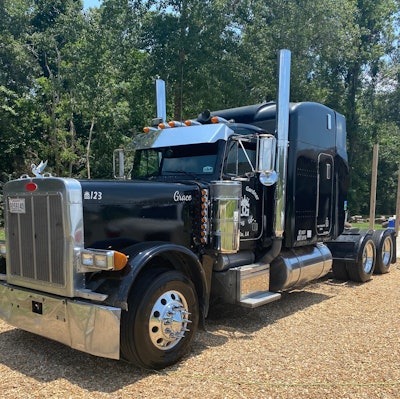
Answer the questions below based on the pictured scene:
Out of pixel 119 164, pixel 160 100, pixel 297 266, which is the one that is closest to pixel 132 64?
pixel 160 100

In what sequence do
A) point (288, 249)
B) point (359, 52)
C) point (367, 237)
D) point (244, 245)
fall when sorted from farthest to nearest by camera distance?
point (359, 52)
point (367, 237)
point (288, 249)
point (244, 245)

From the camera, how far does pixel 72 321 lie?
12.8ft

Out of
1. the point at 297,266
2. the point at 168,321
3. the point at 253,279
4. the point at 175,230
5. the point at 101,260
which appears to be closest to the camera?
the point at 101,260

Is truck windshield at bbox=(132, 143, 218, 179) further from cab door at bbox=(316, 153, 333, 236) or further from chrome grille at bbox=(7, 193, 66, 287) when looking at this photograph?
cab door at bbox=(316, 153, 333, 236)

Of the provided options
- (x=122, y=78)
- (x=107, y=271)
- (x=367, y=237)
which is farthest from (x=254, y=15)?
(x=107, y=271)

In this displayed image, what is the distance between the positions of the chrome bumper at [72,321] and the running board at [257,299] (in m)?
1.98

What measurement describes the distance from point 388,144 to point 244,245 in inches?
1280

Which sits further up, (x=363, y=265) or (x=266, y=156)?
(x=266, y=156)

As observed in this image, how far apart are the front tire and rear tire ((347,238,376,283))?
185 inches

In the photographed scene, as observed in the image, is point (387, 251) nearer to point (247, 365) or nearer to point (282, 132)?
point (282, 132)

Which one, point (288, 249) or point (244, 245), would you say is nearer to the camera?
point (244, 245)

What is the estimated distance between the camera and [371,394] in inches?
151

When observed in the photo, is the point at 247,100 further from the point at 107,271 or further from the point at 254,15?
the point at 107,271

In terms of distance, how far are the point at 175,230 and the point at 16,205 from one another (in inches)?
66.4
